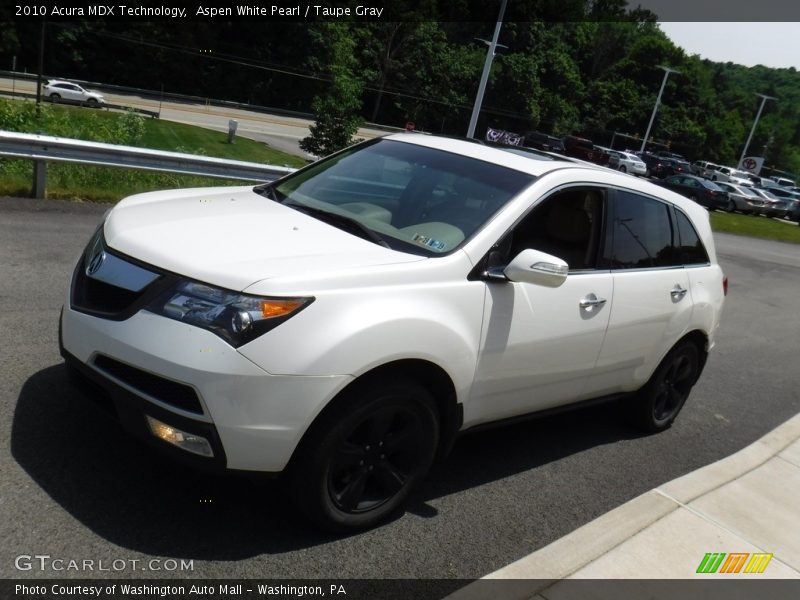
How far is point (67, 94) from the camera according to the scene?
155ft

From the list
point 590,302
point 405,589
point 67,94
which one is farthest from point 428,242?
point 67,94

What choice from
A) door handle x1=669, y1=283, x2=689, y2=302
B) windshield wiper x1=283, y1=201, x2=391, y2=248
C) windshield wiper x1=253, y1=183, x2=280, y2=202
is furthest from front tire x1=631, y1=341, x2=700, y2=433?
windshield wiper x1=253, y1=183, x2=280, y2=202

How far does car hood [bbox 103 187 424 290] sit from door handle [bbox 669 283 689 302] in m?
2.22

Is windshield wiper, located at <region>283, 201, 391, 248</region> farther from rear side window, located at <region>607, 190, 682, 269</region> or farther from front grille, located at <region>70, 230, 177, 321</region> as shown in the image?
rear side window, located at <region>607, 190, 682, 269</region>

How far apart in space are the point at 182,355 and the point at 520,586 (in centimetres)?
180

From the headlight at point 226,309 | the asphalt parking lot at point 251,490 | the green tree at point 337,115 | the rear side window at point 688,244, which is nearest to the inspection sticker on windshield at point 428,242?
the headlight at point 226,309

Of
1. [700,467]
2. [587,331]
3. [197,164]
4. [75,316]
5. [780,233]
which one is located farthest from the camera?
[780,233]

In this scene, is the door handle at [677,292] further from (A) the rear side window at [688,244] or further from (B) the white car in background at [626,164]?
(B) the white car in background at [626,164]

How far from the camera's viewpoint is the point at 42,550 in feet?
9.66

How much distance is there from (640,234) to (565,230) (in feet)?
2.60

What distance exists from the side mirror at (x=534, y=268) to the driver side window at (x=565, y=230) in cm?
16

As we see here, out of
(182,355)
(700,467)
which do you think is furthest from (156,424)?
(700,467)

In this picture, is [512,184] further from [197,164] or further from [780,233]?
[780,233]

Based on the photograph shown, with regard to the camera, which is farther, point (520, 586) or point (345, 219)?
point (345, 219)
